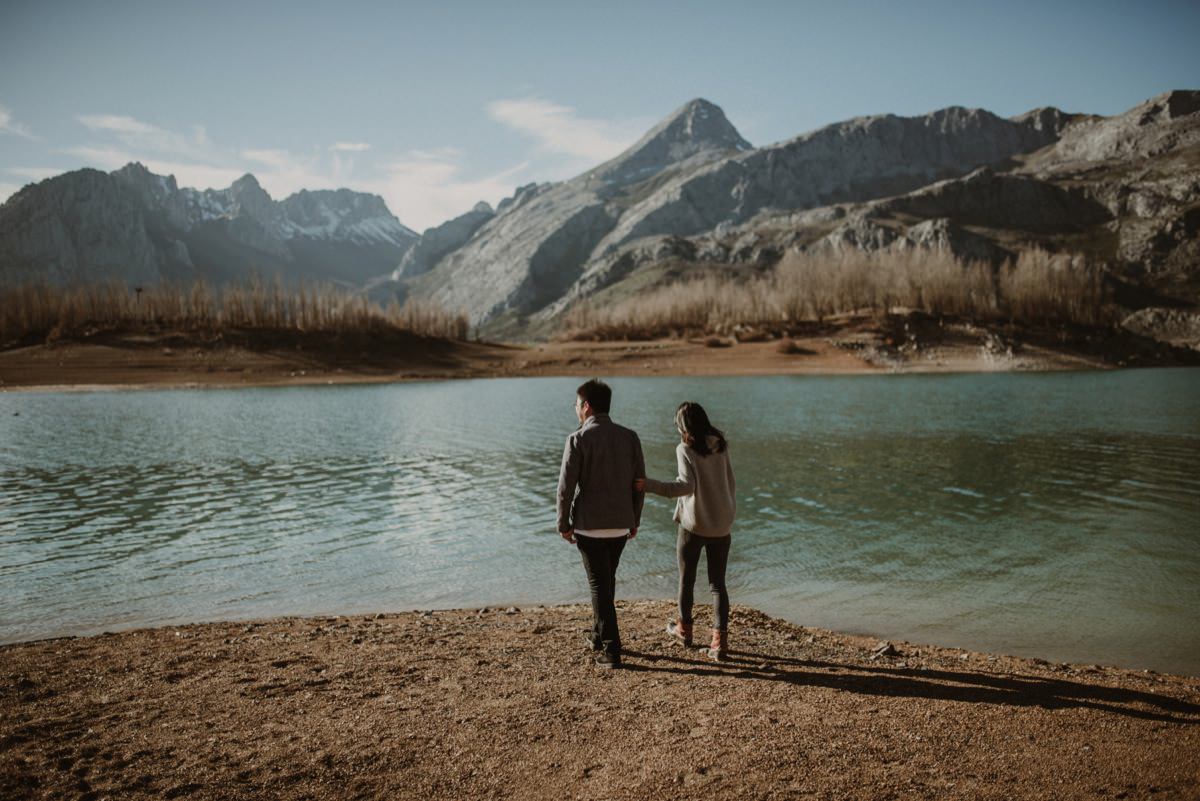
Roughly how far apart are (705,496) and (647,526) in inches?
360

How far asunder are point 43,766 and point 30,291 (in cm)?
10097

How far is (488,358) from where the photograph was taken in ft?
305

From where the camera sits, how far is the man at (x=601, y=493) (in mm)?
7617

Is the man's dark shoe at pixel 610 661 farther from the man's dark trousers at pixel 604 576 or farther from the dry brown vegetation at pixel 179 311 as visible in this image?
the dry brown vegetation at pixel 179 311

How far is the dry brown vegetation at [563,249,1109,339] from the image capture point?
106500mm

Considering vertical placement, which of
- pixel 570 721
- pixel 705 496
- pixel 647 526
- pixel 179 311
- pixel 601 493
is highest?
pixel 179 311

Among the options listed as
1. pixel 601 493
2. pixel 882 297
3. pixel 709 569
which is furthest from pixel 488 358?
pixel 601 493

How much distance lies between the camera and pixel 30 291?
84312 millimetres

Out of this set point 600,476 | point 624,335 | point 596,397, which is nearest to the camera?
point 600,476

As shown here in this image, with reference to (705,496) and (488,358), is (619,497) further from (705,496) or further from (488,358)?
(488,358)

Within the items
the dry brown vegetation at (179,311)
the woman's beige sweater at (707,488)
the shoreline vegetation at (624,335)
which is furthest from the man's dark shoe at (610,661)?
the dry brown vegetation at (179,311)

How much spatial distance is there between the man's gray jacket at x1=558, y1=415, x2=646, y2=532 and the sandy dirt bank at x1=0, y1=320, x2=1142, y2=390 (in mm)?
69197

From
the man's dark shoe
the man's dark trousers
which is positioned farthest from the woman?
the man's dark shoe

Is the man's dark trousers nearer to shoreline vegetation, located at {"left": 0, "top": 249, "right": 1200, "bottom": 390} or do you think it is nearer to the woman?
the woman
